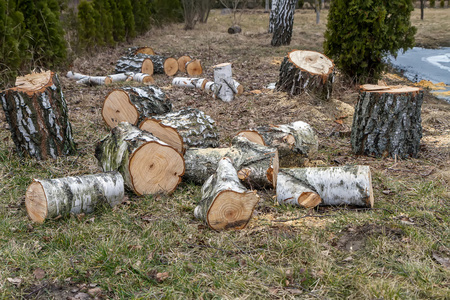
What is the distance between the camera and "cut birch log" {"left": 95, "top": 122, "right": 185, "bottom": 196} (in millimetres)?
3709

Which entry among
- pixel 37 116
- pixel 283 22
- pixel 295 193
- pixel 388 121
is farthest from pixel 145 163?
pixel 283 22

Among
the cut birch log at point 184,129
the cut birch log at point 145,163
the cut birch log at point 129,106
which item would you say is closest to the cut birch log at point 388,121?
the cut birch log at point 184,129

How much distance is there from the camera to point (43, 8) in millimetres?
8227

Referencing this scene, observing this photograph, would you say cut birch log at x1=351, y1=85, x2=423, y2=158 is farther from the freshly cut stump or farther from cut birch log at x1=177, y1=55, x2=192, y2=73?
cut birch log at x1=177, y1=55, x2=192, y2=73

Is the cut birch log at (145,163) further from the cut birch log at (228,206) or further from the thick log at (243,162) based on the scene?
the cut birch log at (228,206)

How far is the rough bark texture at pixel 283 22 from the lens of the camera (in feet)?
43.0

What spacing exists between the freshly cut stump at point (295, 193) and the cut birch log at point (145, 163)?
1005 millimetres

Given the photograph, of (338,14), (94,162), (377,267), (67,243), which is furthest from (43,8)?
(377,267)

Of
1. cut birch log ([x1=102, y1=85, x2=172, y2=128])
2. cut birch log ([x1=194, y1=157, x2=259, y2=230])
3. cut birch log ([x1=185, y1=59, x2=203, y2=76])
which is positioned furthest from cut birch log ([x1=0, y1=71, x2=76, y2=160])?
cut birch log ([x1=185, y1=59, x2=203, y2=76])

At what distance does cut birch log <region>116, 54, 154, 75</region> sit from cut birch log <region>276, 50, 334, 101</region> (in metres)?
4.02

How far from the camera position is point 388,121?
4781 mm

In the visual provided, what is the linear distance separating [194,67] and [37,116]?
5.79 metres

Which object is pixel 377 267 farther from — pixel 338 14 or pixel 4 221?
pixel 338 14

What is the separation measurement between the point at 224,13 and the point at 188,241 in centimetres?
2609
